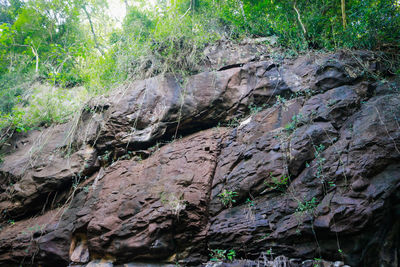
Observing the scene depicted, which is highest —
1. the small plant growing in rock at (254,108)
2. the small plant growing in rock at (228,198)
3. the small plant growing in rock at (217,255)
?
the small plant growing in rock at (254,108)

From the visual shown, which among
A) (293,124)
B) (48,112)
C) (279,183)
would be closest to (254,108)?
(293,124)

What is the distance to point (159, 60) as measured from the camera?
21.9 feet

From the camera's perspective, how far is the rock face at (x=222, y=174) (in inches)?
125

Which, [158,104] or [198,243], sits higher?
[158,104]

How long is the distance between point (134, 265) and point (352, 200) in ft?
11.2

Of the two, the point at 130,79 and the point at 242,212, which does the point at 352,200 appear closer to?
the point at 242,212

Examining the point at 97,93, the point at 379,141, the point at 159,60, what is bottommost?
the point at 379,141

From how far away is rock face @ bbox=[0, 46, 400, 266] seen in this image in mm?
3176

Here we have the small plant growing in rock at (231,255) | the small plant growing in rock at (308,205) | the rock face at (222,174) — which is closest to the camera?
the rock face at (222,174)

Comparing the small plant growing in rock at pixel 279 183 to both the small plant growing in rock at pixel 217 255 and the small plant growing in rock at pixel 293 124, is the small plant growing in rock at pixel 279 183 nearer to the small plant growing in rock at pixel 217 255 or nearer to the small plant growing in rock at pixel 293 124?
the small plant growing in rock at pixel 293 124

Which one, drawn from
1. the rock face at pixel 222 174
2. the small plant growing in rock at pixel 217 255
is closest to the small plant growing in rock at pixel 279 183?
the rock face at pixel 222 174

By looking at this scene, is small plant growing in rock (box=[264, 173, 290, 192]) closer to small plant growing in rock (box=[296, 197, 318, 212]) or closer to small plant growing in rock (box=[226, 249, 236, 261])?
small plant growing in rock (box=[296, 197, 318, 212])

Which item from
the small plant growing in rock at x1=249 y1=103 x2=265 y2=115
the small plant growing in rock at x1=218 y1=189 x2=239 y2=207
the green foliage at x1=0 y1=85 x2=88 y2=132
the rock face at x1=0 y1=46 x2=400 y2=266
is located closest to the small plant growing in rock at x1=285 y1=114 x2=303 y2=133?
the rock face at x1=0 y1=46 x2=400 y2=266

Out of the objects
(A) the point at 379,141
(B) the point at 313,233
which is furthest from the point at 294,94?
(B) the point at 313,233
